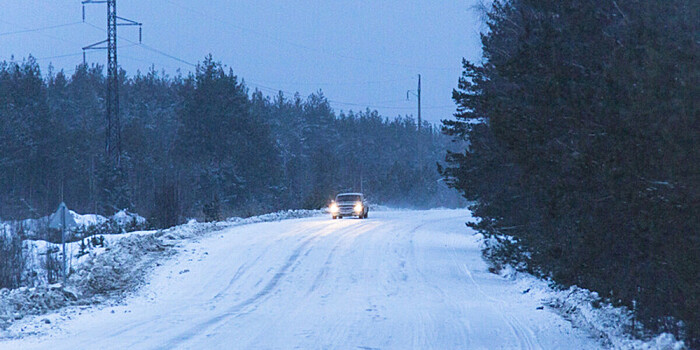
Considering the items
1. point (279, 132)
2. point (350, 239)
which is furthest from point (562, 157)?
point (279, 132)

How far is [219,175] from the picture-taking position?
78312 millimetres

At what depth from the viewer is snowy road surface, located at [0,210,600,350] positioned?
1209 centimetres

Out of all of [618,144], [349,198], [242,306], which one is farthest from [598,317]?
[349,198]

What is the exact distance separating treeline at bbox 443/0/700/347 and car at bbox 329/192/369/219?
38.1m

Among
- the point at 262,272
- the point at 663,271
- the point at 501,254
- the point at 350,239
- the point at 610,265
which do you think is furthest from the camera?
the point at 350,239

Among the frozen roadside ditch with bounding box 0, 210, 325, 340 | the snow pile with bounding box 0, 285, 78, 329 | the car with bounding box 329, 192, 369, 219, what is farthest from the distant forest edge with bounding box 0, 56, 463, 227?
the snow pile with bounding box 0, 285, 78, 329

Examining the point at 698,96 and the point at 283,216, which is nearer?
the point at 698,96

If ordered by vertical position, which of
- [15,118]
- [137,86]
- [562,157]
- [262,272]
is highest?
[137,86]

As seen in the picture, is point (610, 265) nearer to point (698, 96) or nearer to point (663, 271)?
point (663, 271)

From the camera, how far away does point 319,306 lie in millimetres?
16359

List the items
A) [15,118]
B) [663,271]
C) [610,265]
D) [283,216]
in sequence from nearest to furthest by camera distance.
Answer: [663,271] < [610,265] < [283,216] < [15,118]

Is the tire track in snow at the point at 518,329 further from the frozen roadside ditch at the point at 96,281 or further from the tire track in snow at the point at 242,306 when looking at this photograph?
the frozen roadside ditch at the point at 96,281

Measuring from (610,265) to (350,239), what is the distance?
874 inches

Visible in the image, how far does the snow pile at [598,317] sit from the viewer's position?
35.1ft
